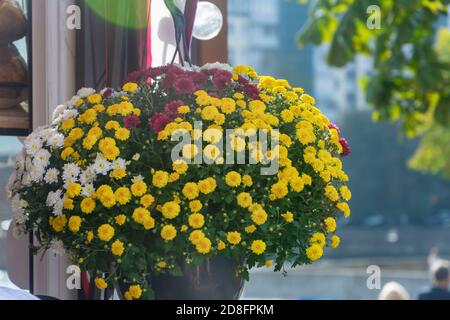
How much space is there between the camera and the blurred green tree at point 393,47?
194 inches

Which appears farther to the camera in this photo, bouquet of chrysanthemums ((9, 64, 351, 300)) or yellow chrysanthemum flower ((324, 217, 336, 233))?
yellow chrysanthemum flower ((324, 217, 336, 233))

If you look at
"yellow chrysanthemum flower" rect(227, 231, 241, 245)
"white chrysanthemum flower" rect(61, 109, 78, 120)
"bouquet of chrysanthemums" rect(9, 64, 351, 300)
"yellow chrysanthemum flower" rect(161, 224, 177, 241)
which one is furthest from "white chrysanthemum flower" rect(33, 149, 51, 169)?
"yellow chrysanthemum flower" rect(227, 231, 241, 245)

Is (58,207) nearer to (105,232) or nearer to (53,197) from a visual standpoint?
(53,197)

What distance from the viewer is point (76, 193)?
194 cm

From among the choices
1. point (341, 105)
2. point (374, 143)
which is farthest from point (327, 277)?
point (341, 105)

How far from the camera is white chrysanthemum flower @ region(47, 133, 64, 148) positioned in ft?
6.68

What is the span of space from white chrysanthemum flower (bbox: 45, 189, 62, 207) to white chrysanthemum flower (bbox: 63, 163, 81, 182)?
1.3 inches

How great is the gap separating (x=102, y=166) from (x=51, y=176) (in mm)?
137

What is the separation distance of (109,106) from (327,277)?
60.5 feet

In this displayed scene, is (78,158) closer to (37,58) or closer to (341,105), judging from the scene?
(37,58)

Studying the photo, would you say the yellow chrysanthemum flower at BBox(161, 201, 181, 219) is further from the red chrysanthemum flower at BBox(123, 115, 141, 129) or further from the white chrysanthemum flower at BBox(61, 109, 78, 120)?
the white chrysanthemum flower at BBox(61, 109, 78, 120)

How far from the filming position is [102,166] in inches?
76.5

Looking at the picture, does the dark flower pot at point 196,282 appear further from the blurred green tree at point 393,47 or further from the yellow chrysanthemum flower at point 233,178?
the blurred green tree at point 393,47

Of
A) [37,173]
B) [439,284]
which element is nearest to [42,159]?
[37,173]
